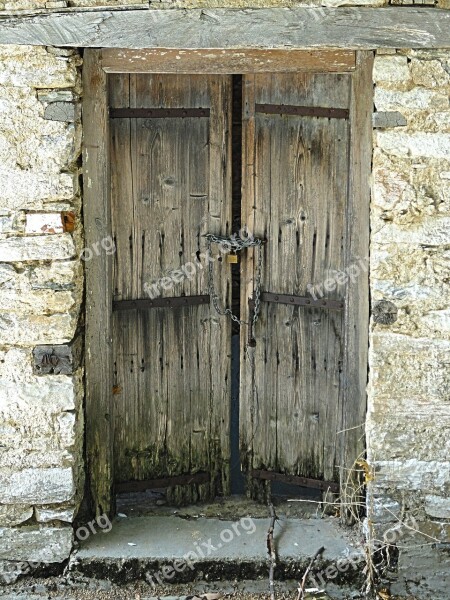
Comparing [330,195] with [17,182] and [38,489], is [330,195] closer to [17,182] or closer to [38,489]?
[17,182]

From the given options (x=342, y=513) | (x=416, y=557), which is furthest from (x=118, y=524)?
(x=416, y=557)

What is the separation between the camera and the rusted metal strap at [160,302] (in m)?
5.56

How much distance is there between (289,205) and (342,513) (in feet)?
5.83

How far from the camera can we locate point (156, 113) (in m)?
5.41

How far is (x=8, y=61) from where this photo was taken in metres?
4.93

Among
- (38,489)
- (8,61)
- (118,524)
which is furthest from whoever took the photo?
(118,524)

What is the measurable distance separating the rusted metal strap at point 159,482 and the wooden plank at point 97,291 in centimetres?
13

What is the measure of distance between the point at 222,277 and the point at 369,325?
3.04ft

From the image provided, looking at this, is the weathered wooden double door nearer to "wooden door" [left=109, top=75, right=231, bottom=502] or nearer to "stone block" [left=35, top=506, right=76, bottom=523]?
"wooden door" [left=109, top=75, right=231, bottom=502]

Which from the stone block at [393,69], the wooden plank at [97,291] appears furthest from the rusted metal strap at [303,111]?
the wooden plank at [97,291]

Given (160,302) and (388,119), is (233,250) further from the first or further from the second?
(388,119)

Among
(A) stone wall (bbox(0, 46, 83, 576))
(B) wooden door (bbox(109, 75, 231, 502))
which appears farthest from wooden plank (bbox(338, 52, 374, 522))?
(A) stone wall (bbox(0, 46, 83, 576))

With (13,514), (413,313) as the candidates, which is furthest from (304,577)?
(13,514)

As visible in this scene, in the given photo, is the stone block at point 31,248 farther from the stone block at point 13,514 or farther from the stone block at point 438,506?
the stone block at point 438,506
